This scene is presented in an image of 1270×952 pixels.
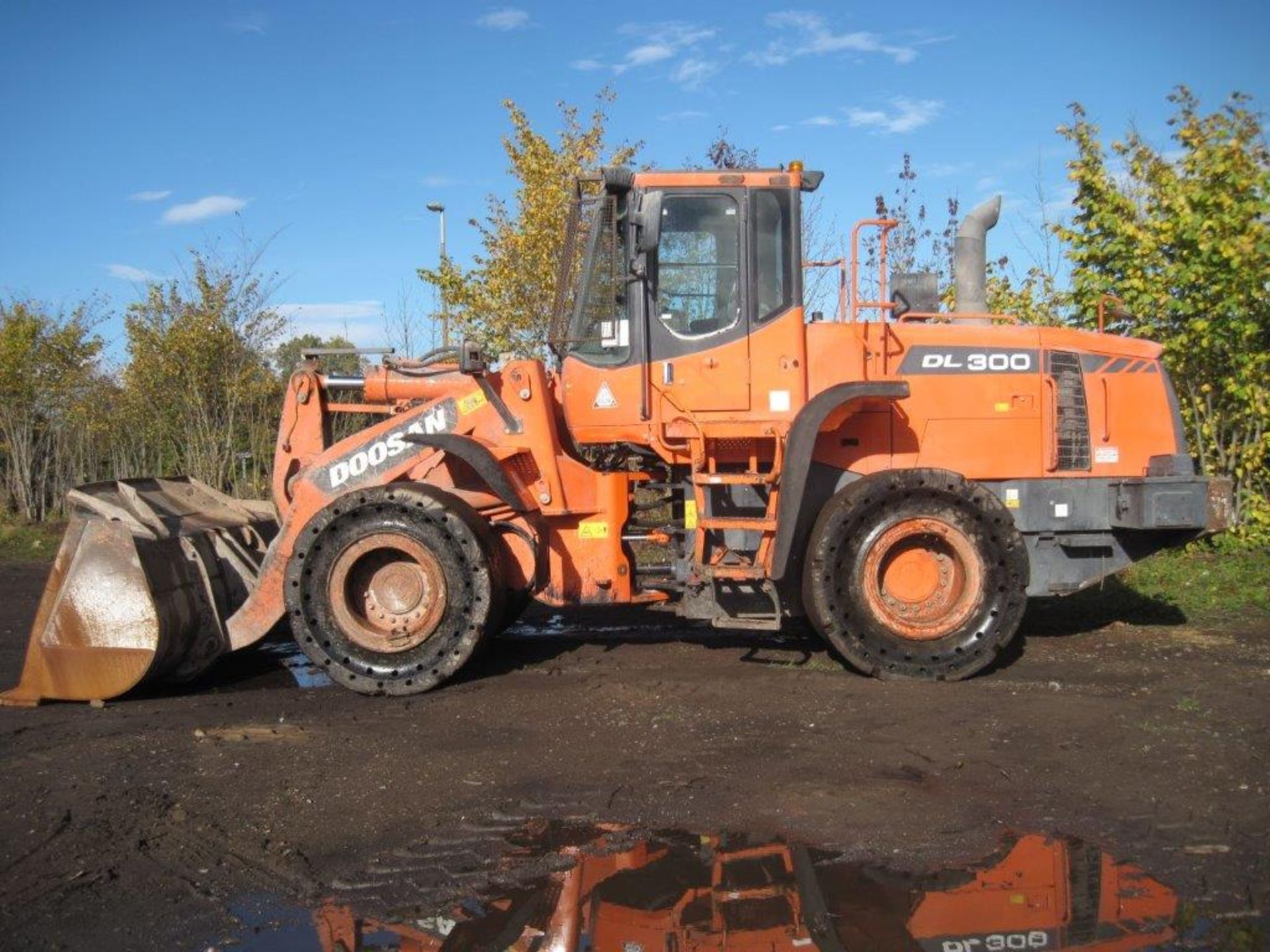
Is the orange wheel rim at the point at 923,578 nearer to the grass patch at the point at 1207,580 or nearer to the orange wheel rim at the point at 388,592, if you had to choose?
the orange wheel rim at the point at 388,592

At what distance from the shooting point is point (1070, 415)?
A: 24.1ft

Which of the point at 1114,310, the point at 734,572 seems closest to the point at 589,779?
the point at 734,572

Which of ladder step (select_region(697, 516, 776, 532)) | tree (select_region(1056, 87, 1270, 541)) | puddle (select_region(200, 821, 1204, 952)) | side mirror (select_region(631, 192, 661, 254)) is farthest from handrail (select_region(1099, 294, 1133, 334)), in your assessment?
puddle (select_region(200, 821, 1204, 952))

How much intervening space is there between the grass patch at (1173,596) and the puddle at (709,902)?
15.9ft

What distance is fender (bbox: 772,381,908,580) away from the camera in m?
6.59

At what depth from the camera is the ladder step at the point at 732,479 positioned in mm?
6961

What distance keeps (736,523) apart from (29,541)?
12816mm

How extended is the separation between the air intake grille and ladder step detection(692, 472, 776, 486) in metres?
2.03

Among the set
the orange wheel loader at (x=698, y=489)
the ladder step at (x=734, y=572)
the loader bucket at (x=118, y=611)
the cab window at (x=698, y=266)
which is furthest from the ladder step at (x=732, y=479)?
the loader bucket at (x=118, y=611)

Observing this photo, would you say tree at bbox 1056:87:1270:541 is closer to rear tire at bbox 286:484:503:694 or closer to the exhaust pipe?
the exhaust pipe

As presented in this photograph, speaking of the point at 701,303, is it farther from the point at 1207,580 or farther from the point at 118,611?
the point at 1207,580

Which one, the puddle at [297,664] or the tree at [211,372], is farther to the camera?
the tree at [211,372]

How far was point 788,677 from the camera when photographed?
693 cm

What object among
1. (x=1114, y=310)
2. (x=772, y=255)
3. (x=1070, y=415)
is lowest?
(x=1070, y=415)
